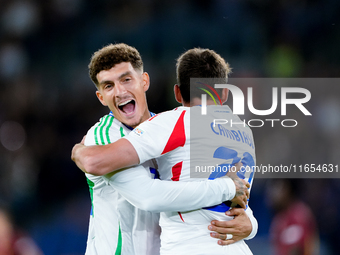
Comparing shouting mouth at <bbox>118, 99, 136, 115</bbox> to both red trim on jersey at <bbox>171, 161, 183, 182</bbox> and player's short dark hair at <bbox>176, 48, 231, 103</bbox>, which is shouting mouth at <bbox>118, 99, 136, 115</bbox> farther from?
red trim on jersey at <bbox>171, 161, 183, 182</bbox>

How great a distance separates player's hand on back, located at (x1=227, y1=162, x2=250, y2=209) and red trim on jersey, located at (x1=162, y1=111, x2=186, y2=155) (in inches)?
16.6

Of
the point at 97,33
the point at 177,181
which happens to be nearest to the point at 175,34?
the point at 97,33

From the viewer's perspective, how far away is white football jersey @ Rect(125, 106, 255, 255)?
210cm

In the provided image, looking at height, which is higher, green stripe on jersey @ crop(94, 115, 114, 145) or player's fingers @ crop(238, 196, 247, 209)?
green stripe on jersey @ crop(94, 115, 114, 145)

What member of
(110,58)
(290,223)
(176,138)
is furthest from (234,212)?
(290,223)

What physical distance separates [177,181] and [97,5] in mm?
6132

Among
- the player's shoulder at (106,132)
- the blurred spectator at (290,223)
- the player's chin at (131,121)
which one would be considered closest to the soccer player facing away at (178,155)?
the player's shoulder at (106,132)

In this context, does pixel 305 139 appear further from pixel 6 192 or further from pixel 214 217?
pixel 6 192

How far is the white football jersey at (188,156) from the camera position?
2.10 metres

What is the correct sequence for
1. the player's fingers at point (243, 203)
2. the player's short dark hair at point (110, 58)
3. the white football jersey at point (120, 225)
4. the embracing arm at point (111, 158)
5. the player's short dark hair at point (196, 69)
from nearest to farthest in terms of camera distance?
the embracing arm at point (111, 158), the player's fingers at point (243, 203), the player's short dark hair at point (196, 69), the white football jersey at point (120, 225), the player's short dark hair at point (110, 58)

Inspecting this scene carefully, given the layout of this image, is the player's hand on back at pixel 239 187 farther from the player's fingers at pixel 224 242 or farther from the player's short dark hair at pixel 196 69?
the player's short dark hair at pixel 196 69

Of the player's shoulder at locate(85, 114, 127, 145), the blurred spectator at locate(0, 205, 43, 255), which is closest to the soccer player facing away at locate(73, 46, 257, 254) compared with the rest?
the player's shoulder at locate(85, 114, 127, 145)

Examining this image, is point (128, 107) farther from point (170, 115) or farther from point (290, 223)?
point (290, 223)

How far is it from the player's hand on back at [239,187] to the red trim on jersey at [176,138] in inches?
16.6
